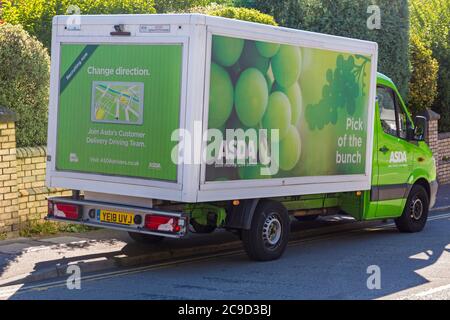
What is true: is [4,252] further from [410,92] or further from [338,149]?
[410,92]

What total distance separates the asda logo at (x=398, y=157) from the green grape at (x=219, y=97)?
386 centimetres

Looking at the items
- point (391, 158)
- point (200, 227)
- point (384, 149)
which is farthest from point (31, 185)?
point (391, 158)

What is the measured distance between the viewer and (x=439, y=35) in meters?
23.0

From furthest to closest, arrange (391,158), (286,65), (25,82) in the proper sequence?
(391,158), (25,82), (286,65)

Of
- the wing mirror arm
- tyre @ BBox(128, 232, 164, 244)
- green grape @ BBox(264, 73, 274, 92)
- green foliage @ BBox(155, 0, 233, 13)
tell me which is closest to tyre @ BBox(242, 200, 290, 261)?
green grape @ BBox(264, 73, 274, 92)

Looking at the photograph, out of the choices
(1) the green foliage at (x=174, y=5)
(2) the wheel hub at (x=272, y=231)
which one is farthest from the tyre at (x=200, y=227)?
(1) the green foliage at (x=174, y=5)

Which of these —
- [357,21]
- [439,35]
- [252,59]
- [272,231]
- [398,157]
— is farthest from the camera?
[439,35]

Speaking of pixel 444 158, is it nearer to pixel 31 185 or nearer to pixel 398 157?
pixel 398 157

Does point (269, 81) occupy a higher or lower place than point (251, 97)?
higher

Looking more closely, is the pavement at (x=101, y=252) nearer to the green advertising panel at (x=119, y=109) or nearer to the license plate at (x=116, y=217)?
the license plate at (x=116, y=217)

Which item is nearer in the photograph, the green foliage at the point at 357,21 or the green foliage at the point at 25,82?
the green foliage at the point at 25,82

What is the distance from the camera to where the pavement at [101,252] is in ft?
32.9

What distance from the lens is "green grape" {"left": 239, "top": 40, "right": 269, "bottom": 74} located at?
10.4 metres

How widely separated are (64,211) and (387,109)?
16.8ft
